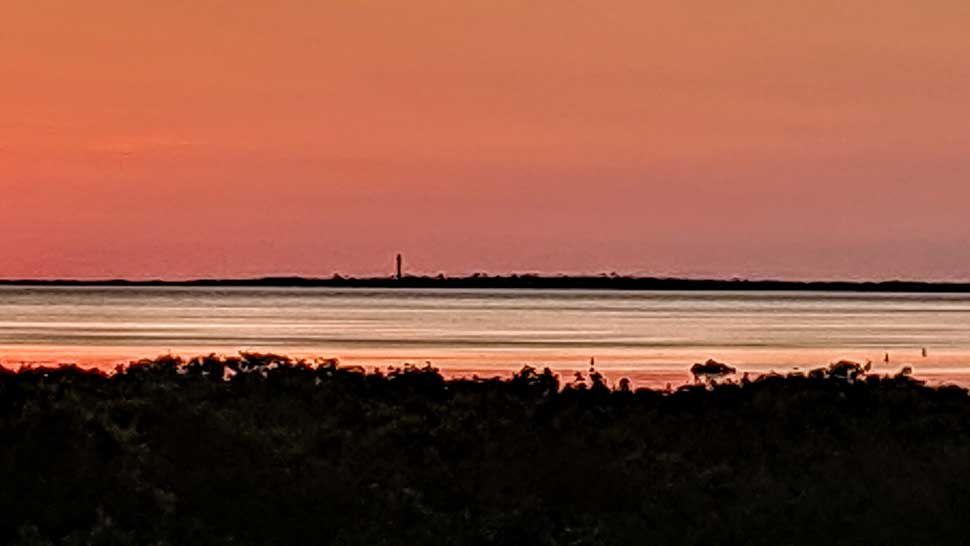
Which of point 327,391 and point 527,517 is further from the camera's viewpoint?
point 327,391

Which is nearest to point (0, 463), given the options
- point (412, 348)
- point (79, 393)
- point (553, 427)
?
point (79, 393)

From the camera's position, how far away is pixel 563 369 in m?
73.5

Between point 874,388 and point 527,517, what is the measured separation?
18936 millimetres

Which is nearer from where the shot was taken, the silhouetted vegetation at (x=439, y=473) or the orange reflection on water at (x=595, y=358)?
the silhouetted vegetation at (x=439, y=473)

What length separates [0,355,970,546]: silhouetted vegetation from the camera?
18453 mm

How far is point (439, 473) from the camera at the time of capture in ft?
70.7

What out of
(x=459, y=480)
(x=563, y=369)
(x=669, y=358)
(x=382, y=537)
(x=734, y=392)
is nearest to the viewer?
(x=382, y=537)

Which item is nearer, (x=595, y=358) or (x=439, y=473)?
(x=439, y=473)

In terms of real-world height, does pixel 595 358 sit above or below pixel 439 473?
above

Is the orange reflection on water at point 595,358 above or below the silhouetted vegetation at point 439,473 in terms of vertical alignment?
above

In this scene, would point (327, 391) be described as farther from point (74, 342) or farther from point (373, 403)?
point (74, 342)

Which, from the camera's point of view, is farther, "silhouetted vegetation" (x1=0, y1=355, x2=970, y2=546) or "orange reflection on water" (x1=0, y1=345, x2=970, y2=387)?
"orange reflection on water" (x1=0, y1=345, x2=970, y2=387)

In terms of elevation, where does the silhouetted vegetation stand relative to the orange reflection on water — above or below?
below

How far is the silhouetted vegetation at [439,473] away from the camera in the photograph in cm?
1845
